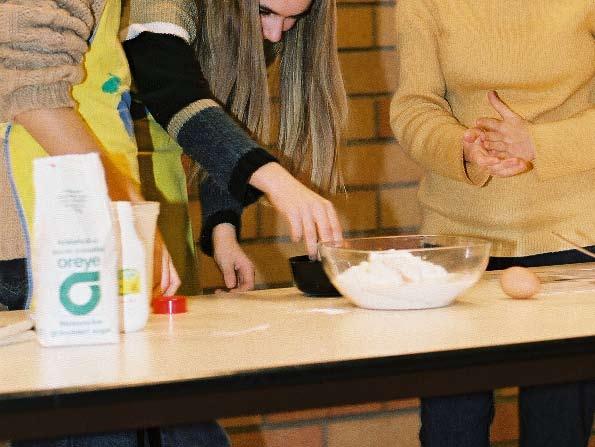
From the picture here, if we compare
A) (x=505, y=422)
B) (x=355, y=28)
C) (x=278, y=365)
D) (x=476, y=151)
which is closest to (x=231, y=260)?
(x=476, y=151)

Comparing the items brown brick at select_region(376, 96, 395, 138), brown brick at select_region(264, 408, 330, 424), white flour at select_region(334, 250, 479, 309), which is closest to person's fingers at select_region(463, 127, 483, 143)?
white flour at select_region(334, 250, 479, 309)

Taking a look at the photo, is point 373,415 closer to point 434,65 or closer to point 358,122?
point 358,122

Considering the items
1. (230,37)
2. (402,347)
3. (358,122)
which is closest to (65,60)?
(230,37)

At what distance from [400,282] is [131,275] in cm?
32

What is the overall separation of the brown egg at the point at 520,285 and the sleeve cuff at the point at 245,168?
0.35 metres

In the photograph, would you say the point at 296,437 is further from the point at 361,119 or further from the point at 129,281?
the point at 129,281

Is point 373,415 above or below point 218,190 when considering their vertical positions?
below

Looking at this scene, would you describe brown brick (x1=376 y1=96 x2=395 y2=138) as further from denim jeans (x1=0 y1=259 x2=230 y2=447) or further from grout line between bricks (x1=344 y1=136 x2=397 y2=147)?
denim jeans (x1=0 y1=259 x2=230 y2=447)

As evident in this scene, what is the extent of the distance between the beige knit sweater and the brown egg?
1.96 feet

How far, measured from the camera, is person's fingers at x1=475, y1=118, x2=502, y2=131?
5.62 ft

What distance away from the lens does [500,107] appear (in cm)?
172

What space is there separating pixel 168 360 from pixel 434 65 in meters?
1.11

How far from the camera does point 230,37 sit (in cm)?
160

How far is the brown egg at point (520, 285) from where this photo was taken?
4.01ft
